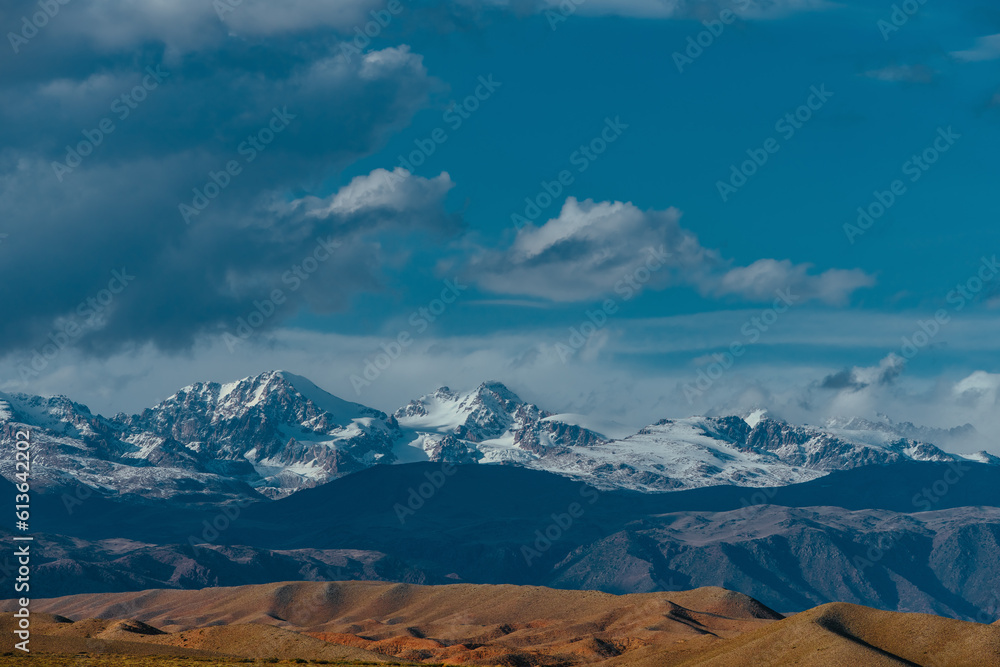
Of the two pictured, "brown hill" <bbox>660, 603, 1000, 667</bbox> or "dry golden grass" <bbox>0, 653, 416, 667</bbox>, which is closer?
"dry golden grass" <bbox>0, 653, 416, 667</bbox>

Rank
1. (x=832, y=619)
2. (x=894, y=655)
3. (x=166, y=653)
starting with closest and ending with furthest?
(x=894, y=655) < (x=832, y=619) < (x=166, y=653)

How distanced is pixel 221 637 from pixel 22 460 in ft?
193

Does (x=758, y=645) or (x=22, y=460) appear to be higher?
(x=22, y=460)

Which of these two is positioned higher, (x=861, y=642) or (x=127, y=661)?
(x=861, y=642)

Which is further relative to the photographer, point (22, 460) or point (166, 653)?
point (166, 653)

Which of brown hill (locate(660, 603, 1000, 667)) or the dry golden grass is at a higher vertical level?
brown hill (locate(660, 603, 1000, 667))

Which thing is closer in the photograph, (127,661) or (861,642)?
(861,642)

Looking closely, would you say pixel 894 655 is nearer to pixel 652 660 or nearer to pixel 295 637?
pixel 652 660

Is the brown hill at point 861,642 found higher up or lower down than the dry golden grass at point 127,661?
higher up

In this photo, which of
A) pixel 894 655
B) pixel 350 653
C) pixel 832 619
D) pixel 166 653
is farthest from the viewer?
pixel 350 653

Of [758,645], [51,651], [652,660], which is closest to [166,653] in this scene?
[51,651]

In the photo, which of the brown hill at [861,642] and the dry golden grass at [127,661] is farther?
the brown hill at [861,642]

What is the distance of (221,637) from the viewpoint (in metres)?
199

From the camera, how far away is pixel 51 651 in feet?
565
